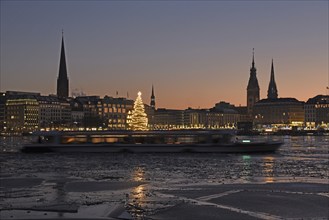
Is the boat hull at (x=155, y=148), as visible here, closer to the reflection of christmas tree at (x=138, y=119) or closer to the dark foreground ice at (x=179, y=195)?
the reflection of christmas tree at (x=138, y=119)

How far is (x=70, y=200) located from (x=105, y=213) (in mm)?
9585

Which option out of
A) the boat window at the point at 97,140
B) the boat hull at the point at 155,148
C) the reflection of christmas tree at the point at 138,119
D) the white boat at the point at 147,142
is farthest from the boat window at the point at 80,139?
the reflection of christmas tree at the point at 138,119

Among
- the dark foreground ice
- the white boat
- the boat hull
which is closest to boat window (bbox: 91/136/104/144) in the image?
the white boat

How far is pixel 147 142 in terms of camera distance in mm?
63188

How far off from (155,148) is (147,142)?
8.73 ft

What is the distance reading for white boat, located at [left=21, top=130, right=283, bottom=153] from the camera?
60.2 m

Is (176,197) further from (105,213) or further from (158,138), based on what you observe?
(158,138)

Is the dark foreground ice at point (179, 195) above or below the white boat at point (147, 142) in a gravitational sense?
below

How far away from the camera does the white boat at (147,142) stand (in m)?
Answer: 60.2

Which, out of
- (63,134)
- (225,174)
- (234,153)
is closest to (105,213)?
(225,174)

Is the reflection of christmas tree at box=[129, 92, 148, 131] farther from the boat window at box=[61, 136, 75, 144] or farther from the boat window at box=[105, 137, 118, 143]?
the boat window at box=[61, 136, 75, 144]

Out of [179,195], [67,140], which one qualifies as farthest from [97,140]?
[179,195]

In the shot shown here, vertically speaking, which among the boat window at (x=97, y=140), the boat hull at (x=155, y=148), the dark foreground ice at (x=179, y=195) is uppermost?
the boat window at (x=97, y=140)

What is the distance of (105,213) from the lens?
28.1ft
